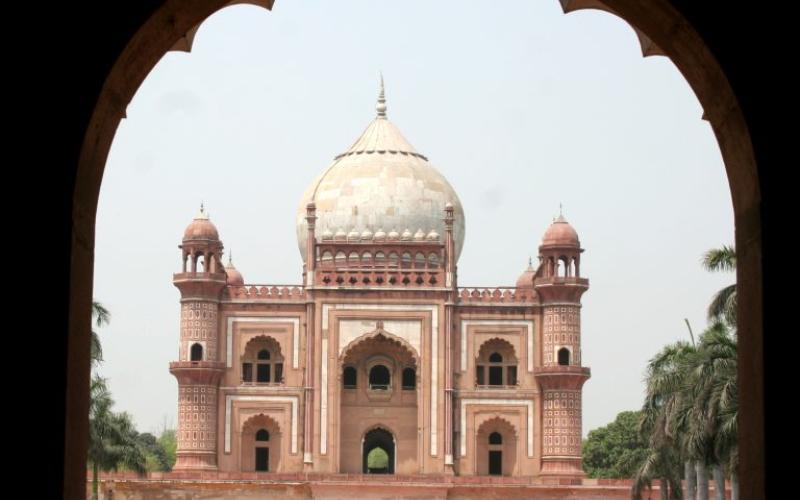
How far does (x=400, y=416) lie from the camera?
50.3 m

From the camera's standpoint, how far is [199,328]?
49.8 meters

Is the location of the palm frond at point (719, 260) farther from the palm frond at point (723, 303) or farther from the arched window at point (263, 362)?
the arched window at point (263, 362)

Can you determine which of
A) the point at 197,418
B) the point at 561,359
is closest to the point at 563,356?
the point at 561,359

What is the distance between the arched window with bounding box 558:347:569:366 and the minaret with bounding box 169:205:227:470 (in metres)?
9.97

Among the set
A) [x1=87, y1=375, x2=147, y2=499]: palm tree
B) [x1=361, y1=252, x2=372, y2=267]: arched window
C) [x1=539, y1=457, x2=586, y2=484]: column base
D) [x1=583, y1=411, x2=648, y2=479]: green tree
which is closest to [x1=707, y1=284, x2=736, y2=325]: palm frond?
[x1=87, y1=375, x2=147, y2=499]: palm tree

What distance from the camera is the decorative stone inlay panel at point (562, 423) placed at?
4912cm

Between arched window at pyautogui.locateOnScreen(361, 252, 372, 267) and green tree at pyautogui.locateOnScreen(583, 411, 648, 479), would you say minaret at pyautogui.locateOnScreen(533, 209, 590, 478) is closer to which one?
arched window at pyautogui.locateOnScreen(361, 252, 372, 267)

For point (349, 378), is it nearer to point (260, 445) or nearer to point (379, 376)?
point (379, 376)

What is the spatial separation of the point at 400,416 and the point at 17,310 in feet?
140

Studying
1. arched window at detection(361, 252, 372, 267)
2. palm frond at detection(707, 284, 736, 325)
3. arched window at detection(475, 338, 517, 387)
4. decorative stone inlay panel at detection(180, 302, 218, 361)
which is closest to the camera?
palm frond at detection(707, 284, 736, 325)

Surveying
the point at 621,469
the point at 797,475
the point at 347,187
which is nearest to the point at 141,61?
the point at 797,475

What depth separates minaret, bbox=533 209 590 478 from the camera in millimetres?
49094

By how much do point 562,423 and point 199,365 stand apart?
10.7m

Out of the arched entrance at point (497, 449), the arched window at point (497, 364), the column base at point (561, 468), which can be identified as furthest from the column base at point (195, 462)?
the column base at point (561, 468)
